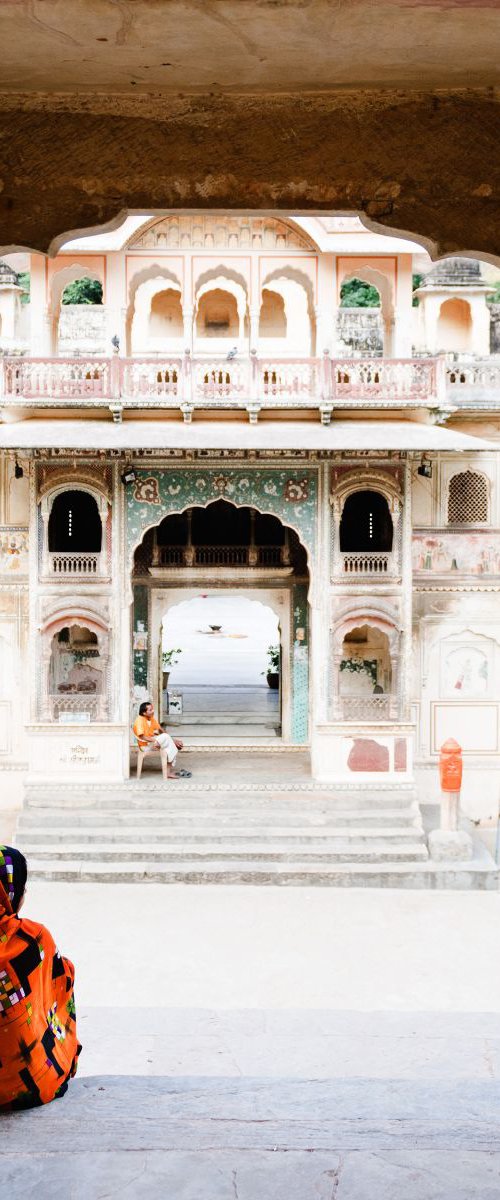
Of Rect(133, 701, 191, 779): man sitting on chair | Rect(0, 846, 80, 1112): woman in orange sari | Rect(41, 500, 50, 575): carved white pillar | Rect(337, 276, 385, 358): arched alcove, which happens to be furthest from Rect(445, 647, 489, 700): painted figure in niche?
Rect(0, 846, 80, 1112): woman in orange sari

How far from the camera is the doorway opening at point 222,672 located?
15.2 m

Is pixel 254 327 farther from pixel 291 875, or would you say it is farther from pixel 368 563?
pixel 291 875

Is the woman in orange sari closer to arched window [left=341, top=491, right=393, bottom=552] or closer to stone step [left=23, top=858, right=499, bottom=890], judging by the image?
stone step [left=23, top=858, right=499, bottom=890]

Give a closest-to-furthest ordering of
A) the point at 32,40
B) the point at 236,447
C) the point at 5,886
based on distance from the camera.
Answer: the point at 32,40, the point at 5,886, the point at 236,447

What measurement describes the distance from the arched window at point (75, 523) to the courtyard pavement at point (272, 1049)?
4.52m

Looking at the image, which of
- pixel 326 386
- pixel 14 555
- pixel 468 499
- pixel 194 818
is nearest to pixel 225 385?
pixel 326 386

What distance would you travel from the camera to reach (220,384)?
12.0 metres

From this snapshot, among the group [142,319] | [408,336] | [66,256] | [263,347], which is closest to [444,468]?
[408,336]

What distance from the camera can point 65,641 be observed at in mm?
13781

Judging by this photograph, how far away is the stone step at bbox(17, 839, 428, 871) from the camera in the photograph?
37.5 feet

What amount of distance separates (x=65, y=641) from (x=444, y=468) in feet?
17.4

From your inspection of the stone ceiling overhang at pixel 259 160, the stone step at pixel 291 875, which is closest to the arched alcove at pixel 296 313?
the stone step at pixel 291 875

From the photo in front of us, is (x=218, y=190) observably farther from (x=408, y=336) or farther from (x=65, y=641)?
(x=65, y=641)

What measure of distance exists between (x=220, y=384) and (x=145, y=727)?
4.04 metres
